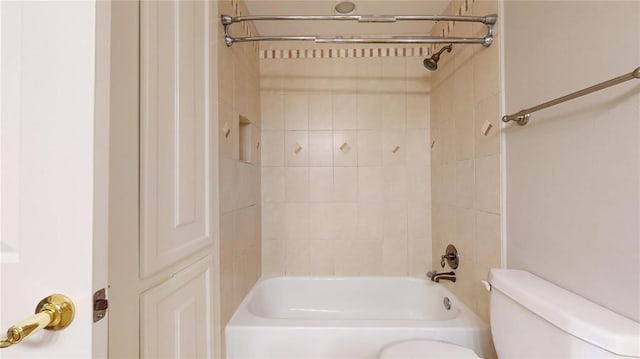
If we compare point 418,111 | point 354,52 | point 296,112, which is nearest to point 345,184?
point 296,112

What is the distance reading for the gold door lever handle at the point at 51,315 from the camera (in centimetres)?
42

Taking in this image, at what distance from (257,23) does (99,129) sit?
1.85 metres

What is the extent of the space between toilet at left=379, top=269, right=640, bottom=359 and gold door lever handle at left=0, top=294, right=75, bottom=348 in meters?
1.05

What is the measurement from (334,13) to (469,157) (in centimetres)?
129

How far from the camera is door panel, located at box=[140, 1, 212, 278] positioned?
707 mm

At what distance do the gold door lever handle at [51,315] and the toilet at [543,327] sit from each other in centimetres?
105

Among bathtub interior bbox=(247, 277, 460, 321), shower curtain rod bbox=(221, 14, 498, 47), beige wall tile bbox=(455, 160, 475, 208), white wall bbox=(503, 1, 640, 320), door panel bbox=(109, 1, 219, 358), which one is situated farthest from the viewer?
bathtub interior bbox=(247, 277, 460, 321)

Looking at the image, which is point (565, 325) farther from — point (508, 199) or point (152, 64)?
point (152, 64)

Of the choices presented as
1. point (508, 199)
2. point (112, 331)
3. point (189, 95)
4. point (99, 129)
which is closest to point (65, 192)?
point (99, 129)

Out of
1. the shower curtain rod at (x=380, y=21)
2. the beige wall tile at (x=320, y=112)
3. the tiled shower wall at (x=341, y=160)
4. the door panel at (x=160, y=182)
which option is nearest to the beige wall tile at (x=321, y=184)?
the tiled shower wall at (x=341, y=160)

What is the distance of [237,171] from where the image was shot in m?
1.57

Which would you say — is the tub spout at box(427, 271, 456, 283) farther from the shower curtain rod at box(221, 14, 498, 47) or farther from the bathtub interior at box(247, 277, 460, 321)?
the shower curtain rod at box(221, 14, 498, 47)

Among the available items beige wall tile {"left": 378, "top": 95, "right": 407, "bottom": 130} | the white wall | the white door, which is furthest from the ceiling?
the white door

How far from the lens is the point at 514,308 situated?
94 cm
